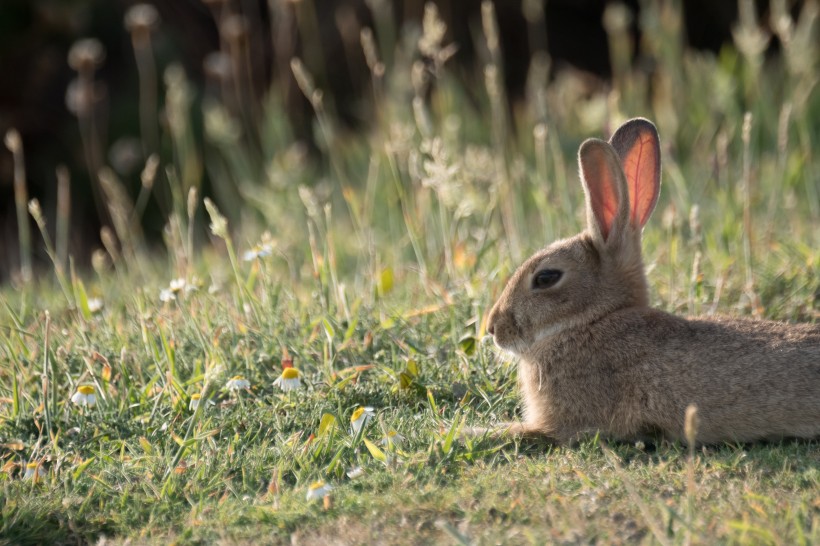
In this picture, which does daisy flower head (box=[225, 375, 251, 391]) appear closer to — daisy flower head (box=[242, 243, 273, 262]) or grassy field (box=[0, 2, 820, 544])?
grassy field (box=[0, 2, 820, 544])

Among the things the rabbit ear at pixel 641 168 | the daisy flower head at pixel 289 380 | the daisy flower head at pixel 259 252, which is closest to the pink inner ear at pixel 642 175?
the rabbit ear at pixel 641 168

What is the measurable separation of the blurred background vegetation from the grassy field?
0.19 metres

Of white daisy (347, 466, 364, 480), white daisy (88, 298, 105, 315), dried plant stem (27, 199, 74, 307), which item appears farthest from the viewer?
white daisy (88, 298, 105, 315)

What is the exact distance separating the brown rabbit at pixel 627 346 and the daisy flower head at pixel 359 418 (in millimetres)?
516

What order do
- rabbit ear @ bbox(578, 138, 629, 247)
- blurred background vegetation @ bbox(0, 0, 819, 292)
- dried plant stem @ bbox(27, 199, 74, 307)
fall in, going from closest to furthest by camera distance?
rabbit ear @ bbox(578, 138, 629, 247), dried plant stem @ bbox(27, 199, 74, 307), blurred background vegetation @ bbox(0, 0, 819, 292)

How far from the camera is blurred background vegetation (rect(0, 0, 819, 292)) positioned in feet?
21.8

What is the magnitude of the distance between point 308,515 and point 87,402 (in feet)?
4.24

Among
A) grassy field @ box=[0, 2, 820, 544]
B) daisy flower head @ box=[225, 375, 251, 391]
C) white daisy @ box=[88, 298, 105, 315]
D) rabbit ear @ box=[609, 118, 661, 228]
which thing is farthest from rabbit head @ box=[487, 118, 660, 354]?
white daisy @ box=[88, 298, 105, 315]

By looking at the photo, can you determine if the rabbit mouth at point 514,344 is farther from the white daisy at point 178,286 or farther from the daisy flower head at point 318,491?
the white daisy at point 178,286

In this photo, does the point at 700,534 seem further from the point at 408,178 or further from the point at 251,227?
the point at 251,227

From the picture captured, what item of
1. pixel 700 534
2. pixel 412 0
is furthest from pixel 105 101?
pixel 700 534

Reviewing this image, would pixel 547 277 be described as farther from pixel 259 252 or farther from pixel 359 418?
pixel 259 252

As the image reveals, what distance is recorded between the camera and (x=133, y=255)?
606cm

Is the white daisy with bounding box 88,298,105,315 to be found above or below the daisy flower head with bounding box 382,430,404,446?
above
